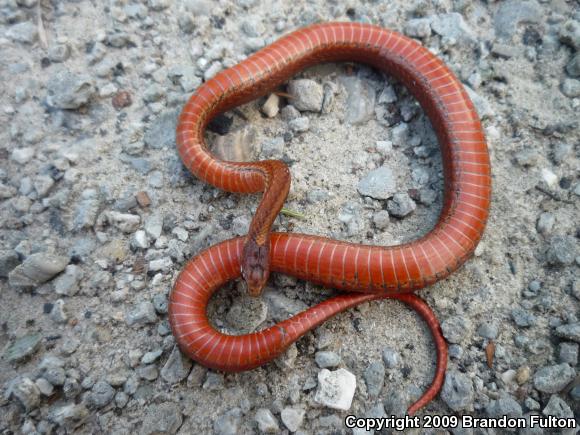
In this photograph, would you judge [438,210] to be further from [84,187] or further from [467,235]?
[84,187]

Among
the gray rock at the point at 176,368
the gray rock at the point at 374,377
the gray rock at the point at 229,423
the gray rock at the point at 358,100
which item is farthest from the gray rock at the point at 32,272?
the gray rock at the point at 358,100

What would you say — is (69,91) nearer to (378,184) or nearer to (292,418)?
(378,184)

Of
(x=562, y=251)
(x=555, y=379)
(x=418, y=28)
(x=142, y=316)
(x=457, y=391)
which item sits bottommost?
(x=142, y=316)

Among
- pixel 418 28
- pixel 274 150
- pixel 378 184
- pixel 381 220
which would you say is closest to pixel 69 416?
pixel 274 150

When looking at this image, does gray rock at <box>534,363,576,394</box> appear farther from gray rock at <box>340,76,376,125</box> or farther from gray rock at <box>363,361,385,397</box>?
gray rock at <box>340,76,376,125</box>

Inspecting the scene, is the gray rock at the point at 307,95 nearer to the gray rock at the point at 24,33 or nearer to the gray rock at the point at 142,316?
the gray rock at the point at 142,316

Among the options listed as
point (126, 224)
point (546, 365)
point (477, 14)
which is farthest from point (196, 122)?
point (546, 365)
